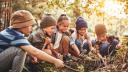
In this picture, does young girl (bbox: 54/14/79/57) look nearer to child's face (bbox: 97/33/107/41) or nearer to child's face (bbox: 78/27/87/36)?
child's face (bbox: 78/27/87/36)

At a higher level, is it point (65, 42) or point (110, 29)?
point (65, 42)

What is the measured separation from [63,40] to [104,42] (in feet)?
2.51

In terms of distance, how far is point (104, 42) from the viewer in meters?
5.95

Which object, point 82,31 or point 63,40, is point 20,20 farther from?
point 82,31

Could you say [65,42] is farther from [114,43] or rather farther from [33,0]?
[33,0]

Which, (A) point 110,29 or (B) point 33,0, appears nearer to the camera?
(B) point 33,0

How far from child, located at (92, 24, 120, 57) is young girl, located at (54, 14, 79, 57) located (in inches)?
18.1

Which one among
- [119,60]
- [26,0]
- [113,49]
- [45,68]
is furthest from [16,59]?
[26,0]

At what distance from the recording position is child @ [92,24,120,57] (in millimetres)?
5668

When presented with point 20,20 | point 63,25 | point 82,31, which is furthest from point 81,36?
point 20,20

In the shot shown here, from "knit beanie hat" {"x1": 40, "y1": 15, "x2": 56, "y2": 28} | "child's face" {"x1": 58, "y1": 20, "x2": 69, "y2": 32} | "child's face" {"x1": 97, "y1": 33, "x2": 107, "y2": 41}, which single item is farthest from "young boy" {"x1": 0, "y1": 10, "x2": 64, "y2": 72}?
"child's face" {"x1": 97, "y1": 33, "x2": 107, "y2": 41}

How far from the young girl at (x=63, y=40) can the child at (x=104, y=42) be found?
460mm

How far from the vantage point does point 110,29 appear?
13.0 meters

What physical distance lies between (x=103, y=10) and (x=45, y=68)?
5.45 meters
